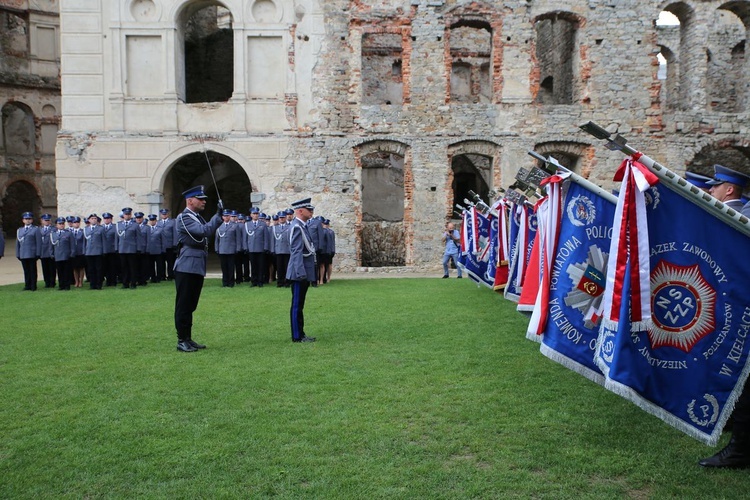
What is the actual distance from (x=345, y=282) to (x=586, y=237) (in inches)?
Result: 474

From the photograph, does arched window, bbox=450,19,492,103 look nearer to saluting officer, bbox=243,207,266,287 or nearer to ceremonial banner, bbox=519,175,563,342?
saluting officer, bbox=243,207,266,287

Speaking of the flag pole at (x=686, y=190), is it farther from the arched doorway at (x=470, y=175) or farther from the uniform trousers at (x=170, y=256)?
the arched doorway at (x=470, y=175)

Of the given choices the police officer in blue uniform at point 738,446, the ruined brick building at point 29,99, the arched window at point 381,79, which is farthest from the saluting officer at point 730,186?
the ruined brick building at point 29,99

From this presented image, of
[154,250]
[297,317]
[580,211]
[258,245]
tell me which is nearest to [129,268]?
[154,250]

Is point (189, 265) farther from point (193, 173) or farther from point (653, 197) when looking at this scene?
point (193, 173)

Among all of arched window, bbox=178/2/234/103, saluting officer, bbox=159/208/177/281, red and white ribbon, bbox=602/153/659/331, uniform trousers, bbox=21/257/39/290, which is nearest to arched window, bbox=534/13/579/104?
arched window, bbox=178/2/234/103

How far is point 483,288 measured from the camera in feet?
49.5

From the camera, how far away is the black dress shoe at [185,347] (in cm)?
784

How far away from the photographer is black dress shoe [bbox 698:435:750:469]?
410 cm

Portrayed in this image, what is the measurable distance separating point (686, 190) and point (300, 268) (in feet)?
18.0

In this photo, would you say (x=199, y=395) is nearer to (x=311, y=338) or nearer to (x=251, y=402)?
(x=251, y=402)

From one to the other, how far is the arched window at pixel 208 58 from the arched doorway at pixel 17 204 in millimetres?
11754

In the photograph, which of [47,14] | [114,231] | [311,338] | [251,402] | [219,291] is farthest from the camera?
[47,14]

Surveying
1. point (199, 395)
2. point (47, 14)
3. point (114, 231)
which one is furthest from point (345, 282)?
point (47, 14)
